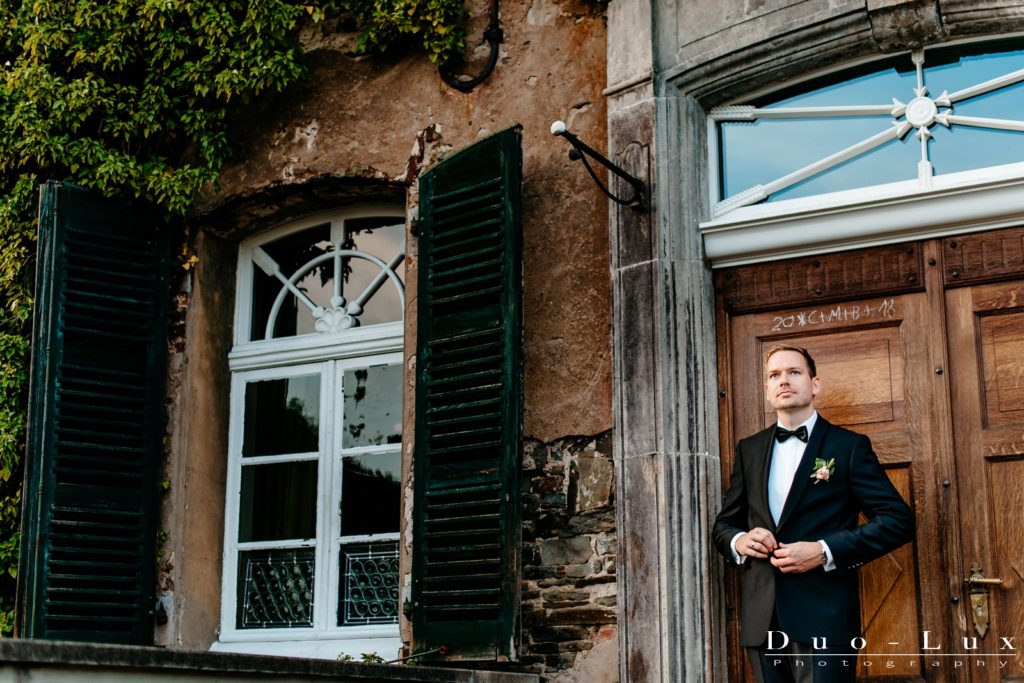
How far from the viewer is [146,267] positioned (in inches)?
309

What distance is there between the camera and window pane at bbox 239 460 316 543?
7.73 meters

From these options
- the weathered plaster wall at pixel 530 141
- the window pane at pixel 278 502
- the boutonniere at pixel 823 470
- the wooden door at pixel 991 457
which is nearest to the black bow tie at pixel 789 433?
the boutonniere at pixel 823 470

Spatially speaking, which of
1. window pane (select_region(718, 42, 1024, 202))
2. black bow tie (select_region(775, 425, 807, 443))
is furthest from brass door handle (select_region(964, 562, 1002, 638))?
window pane (select_region(718, 42, 1024, 202))

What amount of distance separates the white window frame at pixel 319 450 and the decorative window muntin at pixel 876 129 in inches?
79.2

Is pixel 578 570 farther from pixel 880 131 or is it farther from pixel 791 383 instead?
pixel 880 131

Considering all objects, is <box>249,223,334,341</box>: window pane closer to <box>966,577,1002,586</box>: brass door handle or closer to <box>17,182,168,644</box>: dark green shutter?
<box>17,182,168,644</box>: dark green shutter

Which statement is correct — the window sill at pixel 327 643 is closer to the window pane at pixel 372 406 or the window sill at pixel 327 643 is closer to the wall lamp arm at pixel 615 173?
the window pane at pixel 372 406

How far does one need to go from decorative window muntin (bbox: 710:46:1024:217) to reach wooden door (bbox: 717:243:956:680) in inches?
14.6

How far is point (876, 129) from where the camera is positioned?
21.3ft

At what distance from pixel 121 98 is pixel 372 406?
2.15 metres

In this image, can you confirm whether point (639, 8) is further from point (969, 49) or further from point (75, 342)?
point (75, 342)

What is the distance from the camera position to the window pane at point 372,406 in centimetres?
762

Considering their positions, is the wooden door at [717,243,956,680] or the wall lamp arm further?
the wall lamp arm

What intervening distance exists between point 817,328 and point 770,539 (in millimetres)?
1069
